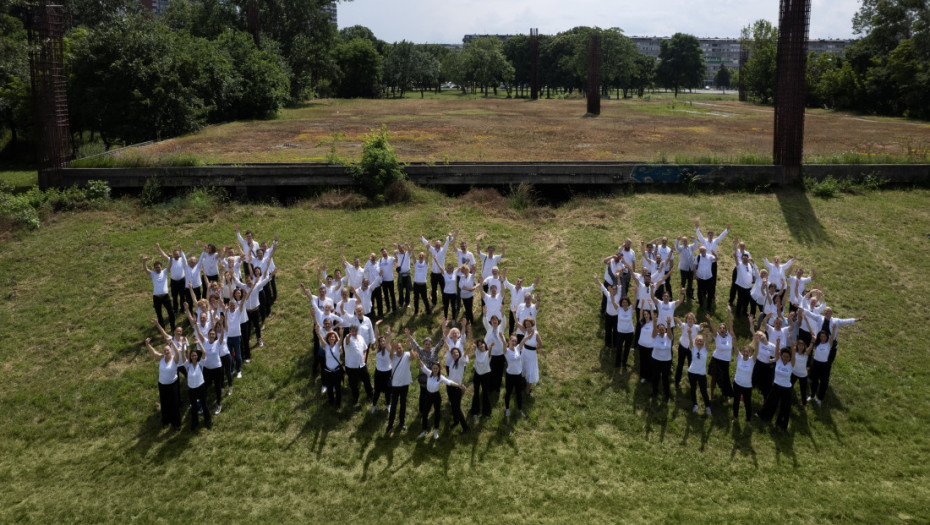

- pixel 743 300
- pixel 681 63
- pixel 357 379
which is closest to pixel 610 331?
pixel 743 300

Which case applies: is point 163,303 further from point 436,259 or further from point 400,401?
point 400,401

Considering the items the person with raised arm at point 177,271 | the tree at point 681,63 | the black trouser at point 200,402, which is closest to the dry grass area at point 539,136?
the person with raised arm at point 177,271

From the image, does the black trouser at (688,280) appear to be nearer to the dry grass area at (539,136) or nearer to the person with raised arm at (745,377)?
the person with raised arm at (745,377)

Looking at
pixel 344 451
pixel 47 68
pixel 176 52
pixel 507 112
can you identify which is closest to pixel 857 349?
pixel 344 451

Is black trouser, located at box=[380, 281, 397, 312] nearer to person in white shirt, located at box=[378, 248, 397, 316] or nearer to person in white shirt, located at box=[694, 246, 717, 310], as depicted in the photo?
person in white shirt, located at box=[378, 248, 397, 316]

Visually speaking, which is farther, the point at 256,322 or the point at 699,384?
the point at 256,322

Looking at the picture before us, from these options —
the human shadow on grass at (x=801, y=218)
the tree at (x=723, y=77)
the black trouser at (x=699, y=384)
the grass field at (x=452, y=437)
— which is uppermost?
the tree at (x=723, y=77)

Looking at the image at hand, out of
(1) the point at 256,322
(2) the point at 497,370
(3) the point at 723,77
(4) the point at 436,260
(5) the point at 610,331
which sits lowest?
(2) the point at 497,370
